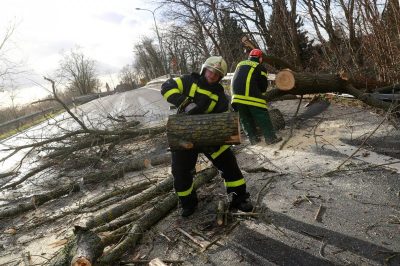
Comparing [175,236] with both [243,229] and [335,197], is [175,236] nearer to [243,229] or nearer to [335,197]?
[243,229]

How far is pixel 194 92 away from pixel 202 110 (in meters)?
0.23

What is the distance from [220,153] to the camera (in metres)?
3.84

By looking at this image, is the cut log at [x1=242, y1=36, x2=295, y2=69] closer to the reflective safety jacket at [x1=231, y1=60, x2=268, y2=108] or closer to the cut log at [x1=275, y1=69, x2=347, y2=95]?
the cut log at [x1=275, y1=69, x2=347, y2=95]

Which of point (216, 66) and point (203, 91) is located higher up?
point (216, 66)

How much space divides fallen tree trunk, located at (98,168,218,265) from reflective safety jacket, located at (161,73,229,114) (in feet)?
3.55

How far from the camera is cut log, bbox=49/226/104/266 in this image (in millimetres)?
2799

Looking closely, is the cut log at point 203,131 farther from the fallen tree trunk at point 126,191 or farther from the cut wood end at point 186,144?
the fallen tree trunk at point 126,191

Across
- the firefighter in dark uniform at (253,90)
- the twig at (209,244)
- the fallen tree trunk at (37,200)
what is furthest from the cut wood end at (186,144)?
the fallen tree trunk at (37,200)

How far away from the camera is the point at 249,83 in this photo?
5.51m

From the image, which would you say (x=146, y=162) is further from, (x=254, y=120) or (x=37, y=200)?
(x=254, y=120)

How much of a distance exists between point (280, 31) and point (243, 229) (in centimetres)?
769

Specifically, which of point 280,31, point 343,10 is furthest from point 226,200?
point 280,31

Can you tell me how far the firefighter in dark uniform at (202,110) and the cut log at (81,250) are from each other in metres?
1.11

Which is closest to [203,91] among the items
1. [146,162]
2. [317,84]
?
[146,162]
